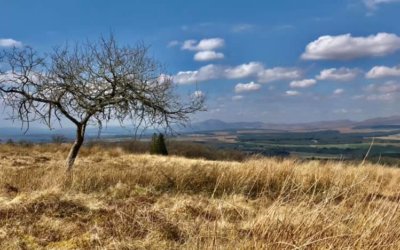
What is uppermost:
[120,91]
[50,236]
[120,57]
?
[120,57]

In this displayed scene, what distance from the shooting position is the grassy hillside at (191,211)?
441 cm

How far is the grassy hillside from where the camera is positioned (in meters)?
4.41

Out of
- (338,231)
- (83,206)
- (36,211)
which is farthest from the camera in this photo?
(83,206)

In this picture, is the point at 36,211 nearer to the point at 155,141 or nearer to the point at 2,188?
the point at 2,188

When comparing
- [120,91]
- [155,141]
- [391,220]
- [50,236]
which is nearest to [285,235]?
[391,220]

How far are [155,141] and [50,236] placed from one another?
3281cm

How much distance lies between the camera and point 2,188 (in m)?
8.73

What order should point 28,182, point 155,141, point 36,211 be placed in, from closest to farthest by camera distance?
point 36,211
point 28,182
point 155,141

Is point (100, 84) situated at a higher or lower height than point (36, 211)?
higher

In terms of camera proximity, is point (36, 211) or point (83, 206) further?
point (83, 206)

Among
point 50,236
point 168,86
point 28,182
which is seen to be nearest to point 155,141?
point 168,86

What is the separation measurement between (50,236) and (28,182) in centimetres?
372

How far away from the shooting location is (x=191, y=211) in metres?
7.50

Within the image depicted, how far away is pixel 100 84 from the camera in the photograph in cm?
1429
